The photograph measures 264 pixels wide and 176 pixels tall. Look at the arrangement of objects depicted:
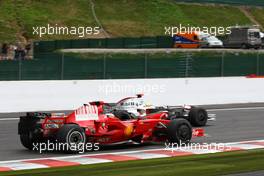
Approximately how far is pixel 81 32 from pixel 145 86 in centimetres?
3300

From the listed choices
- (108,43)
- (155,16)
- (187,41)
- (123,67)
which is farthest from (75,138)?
(155,16)

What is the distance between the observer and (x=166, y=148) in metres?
16.0

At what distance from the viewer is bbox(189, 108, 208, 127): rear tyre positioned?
20156 mm

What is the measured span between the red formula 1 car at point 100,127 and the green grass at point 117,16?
39449 mm

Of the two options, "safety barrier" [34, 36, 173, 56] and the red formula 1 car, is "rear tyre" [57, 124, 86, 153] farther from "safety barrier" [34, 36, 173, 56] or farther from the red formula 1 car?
"safety barrier" [34, 36, 173, 56]

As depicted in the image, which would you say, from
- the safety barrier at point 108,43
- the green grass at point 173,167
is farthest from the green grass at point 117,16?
the green grass at point 173,167

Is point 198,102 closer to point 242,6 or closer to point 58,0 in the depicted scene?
point 58,0

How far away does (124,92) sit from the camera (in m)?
27.7

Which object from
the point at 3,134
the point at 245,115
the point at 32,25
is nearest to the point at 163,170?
the point at 3,134

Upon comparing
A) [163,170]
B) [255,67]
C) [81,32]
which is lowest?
[163,170]

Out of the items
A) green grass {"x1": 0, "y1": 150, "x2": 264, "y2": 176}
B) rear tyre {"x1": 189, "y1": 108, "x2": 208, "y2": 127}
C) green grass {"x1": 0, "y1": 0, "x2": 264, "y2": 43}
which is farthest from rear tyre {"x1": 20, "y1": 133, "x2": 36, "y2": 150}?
green grass {"x1": 0, "y1": 0, "x2": 264, "y2": 43}

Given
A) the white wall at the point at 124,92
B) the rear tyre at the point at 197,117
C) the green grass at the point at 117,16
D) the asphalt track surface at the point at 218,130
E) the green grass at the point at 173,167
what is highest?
the green grass at the point at 117,16

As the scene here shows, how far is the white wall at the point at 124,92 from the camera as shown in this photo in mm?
25172

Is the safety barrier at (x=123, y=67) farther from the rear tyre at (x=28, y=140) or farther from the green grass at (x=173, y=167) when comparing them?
the green grass at (x=173, y=167)
